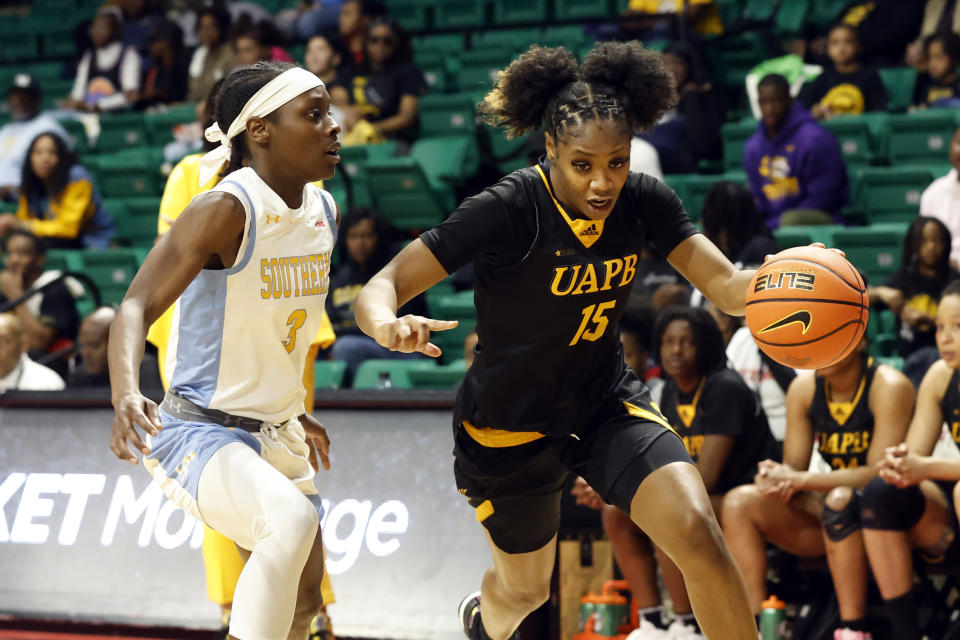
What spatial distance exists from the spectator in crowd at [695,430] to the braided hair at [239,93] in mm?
2125

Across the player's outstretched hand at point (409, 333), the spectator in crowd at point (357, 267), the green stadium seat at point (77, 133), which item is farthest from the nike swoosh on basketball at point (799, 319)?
the green stadium seat at point (77, 133)

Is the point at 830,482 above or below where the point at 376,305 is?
below

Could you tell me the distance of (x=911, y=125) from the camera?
7793 mm

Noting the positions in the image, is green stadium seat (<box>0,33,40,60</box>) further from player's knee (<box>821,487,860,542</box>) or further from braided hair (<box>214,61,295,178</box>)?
player's knee (<box>821,487,860,542</box>)

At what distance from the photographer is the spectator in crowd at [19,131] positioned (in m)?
9.82

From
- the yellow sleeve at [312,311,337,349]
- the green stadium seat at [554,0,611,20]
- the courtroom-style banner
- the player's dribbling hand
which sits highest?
the green stadium seat at [554,0,611,20]

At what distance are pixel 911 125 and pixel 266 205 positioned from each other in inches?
214

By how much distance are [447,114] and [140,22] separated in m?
3.81

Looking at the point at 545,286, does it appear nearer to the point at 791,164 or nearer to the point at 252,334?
the point at 252,334

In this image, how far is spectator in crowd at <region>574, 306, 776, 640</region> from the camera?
4.92 metres

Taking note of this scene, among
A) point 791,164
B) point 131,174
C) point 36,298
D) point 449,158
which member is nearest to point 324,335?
point 791,164

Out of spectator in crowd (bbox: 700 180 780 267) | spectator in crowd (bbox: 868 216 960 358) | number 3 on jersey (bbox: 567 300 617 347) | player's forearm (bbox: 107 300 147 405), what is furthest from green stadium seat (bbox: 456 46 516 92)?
player's forearm (bbox: 107 300 147 405)

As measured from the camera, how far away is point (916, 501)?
4.61 m

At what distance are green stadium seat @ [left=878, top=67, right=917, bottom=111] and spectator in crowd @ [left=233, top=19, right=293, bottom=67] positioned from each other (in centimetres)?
429
